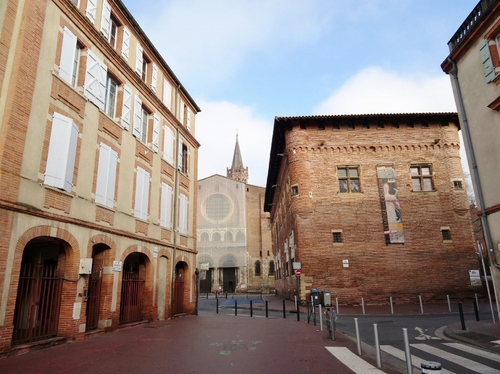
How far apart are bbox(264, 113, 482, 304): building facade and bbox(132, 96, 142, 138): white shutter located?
35.0ft

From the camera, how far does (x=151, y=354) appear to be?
782 cm

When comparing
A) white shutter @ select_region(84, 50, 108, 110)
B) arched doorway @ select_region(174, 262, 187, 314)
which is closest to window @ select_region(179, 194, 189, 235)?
arched doorway @ select_region(174, 262, 187, 314)

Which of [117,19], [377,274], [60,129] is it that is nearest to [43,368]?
[60,129]

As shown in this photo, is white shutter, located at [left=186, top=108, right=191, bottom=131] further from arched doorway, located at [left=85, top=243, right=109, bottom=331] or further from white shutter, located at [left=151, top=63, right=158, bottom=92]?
arched doorway, located at [left=85, top=243, right=109, bottom=331]

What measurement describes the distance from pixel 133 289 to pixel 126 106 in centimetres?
717

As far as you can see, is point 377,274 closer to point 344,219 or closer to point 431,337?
point 344,219

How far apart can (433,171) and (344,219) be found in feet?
22.4

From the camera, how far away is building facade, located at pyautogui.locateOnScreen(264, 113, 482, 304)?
68.5ft

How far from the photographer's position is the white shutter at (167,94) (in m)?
17.3

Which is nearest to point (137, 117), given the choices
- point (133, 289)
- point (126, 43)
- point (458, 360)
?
point (126, 43)

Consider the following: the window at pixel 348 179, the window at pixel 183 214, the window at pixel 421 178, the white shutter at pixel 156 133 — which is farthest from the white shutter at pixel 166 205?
the window at pixel 421 178

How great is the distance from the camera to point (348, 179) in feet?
74.5

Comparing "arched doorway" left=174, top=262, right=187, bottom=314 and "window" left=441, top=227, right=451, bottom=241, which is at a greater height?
"window" left=441, top=227, right=451, bottom=241

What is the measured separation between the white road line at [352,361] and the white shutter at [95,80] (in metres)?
10.4
